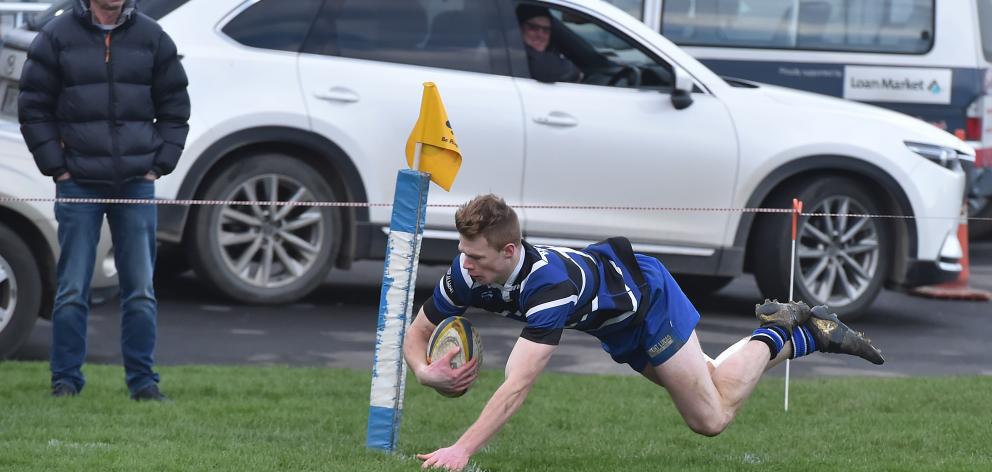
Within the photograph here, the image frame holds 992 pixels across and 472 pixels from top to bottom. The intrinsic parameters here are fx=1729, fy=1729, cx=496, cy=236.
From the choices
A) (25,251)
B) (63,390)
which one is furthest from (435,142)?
(25,251)

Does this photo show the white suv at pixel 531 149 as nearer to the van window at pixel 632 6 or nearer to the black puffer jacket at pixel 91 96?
the van window at pixel 632 6

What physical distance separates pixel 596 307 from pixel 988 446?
6.46 feet

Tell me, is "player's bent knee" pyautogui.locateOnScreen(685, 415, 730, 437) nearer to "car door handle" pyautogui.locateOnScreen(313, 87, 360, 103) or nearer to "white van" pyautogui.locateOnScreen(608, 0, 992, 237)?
"car door handle" pyautogui.locateOnScreen(313, 87, 360, 103)

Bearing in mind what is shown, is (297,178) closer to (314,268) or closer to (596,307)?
(314,268)

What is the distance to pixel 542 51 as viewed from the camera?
10867 mm

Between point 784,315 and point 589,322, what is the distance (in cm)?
110

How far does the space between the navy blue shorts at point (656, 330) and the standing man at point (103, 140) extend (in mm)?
2471

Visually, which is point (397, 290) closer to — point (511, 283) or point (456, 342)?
point (456, 342)

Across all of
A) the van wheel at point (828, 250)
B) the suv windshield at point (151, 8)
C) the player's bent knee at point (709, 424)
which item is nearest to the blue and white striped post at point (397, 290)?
the player's bent knee at point (709, 424)

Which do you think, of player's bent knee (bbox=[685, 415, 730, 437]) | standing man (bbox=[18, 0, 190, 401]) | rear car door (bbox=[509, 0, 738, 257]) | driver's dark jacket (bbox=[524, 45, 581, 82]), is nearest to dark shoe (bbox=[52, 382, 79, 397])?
standing man (bbox=[18, 0, 190, 401])

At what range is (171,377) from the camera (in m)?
8.43

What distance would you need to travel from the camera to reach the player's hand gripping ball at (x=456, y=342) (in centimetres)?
598

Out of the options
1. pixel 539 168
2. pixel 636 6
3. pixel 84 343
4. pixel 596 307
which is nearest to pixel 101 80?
pixel 84 343

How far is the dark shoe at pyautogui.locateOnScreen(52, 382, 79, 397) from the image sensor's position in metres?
7.82
